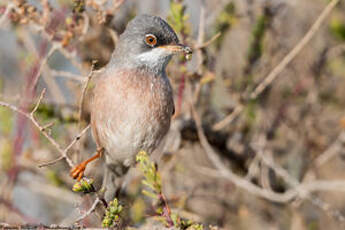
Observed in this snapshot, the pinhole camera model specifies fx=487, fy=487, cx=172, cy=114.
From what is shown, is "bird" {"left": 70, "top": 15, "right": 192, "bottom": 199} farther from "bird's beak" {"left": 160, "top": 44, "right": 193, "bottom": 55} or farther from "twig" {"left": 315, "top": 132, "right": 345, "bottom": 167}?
"twig" {"left": 315, "top": 132, "right": 345, "bottom": 167}

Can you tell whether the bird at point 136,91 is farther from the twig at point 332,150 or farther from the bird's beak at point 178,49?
the twig at point 332,150

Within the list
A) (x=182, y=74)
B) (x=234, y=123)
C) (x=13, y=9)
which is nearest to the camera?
(x=13, y=9)

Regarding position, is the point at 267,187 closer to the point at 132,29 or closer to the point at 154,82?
the point at 154,82

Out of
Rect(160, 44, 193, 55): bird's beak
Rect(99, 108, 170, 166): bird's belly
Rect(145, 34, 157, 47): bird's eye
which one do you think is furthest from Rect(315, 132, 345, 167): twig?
Rect(145, 34, 157, 47): bird's eye

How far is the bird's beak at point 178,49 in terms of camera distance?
3775mm

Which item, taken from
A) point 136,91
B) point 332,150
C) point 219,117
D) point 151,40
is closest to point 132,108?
point 136,91

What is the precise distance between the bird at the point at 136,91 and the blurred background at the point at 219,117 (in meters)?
0.24

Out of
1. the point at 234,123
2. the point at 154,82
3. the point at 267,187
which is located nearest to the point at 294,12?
the point at 234,123

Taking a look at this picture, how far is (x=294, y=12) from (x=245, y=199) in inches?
100.0

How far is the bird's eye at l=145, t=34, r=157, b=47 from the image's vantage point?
13.0 ft

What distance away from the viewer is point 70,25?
4117mm

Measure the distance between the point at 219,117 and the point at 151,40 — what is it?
6.99ft

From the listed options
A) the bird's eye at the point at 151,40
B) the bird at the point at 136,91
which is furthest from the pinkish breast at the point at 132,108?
the bird's eye at the point at 151,40

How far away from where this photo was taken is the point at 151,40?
13.1 ft
